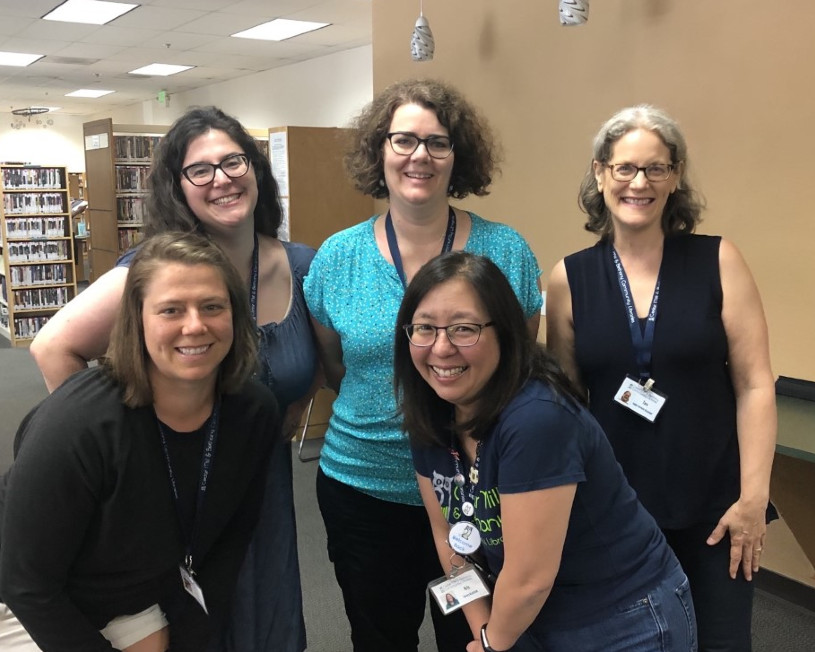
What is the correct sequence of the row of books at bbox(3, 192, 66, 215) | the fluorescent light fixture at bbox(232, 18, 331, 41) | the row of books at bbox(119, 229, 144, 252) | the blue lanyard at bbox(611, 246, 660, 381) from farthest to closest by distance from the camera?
the row of books at bbox(3, 192, 66, 215), the fluorescent light fixture at bbox(232, 18, 331, 41), the row of books at bbox(119, 229, 144, 252), the blue lanyard at bbox(611, 246, 660, 381)

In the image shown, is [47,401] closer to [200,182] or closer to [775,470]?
[200,182]

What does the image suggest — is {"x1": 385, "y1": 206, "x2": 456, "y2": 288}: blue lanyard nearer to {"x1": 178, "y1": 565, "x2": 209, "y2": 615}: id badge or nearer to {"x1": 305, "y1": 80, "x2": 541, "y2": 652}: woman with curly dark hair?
{"x1": 305, "y1": 80, "x2": 541, "y2": 652}: woman with curly dark hair

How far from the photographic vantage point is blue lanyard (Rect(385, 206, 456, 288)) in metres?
1.52

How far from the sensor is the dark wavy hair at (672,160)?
1.51 metres

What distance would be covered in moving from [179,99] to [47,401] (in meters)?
11.9

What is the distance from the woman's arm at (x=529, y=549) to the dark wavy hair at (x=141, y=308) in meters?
0.63

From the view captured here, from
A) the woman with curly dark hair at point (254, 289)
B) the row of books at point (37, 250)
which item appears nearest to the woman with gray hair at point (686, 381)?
the woman with curly dark hair at point (254, 289)

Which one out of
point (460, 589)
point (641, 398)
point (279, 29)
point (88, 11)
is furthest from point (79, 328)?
point (279, 29)

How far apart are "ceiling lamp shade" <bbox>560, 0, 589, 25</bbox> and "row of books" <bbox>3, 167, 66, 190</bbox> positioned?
6.89 m

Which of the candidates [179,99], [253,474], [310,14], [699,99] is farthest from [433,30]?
[179,99]

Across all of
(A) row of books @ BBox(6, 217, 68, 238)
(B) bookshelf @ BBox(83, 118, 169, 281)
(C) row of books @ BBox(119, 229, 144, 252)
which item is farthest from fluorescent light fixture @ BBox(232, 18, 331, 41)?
(A) row of books @ BBox(6, 217, 68, 238)

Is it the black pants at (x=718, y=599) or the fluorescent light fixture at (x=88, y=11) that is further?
the fluorescent light fixture at (x=88, y=11)

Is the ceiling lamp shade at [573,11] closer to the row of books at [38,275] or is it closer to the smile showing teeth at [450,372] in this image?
the smile showing teeth at [450,372]

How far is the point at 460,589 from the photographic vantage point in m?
1.33
